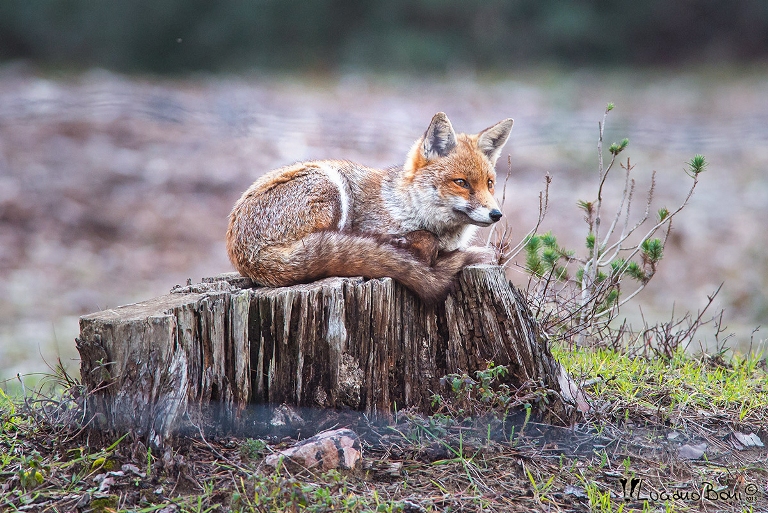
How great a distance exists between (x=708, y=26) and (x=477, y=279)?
→ 24145 millimetres

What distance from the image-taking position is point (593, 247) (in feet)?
20.0

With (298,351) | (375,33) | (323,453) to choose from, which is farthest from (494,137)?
(375,33)

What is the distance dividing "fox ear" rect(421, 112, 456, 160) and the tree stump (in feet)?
5.12

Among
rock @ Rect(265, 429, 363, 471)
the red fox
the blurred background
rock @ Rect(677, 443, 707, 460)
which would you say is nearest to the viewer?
rock @ Rect(265, 429, 363, 471)

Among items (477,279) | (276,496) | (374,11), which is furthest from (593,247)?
(374,11)

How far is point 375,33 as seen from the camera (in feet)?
78.1

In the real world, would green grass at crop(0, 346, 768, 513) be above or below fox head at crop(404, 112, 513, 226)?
below

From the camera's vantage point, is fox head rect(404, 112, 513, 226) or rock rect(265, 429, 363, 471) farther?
fox head rect(404, 112, 513, 226)

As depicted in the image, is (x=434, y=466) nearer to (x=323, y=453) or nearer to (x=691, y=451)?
(x=323, y=453)

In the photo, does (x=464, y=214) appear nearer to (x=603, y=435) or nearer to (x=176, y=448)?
(x=603, y=435)

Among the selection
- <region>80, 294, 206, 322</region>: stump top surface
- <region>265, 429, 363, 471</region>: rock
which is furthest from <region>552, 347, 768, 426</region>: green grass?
<region>80, 294, 206, 322</region>: stump top surface

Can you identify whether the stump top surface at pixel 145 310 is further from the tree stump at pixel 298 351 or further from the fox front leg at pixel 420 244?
the fox front leg at pixel 420 244

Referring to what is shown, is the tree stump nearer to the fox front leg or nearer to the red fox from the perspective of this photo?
the red fox

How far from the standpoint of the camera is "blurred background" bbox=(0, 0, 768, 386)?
1215cm
